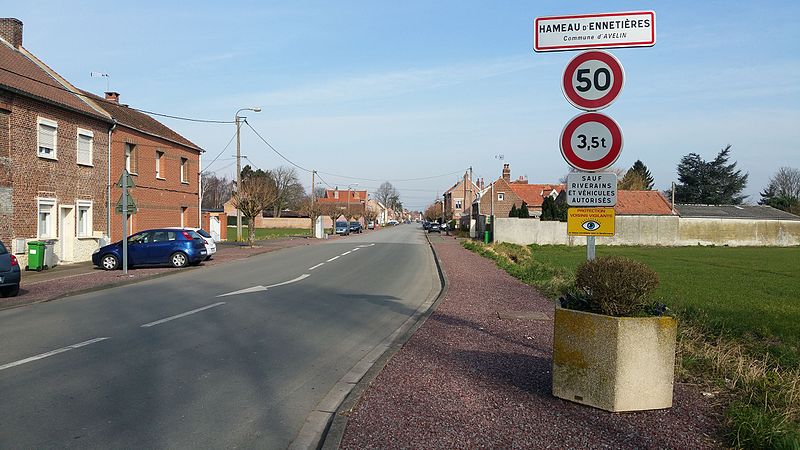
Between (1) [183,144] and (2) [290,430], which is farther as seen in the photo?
(1) [183,144]

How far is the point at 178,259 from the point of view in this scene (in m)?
22.1

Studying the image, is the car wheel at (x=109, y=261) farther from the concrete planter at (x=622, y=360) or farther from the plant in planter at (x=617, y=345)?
the concrete planter at (x=622, y=360)

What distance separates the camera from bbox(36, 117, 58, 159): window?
71.2 feet

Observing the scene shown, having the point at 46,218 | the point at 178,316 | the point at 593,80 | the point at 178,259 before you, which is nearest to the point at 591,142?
the point at 593,80

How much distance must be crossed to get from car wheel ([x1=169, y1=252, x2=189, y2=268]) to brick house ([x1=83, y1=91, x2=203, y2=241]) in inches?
237

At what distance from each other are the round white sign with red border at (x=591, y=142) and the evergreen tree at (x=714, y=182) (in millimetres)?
79295

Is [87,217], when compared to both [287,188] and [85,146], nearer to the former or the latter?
[85,146]

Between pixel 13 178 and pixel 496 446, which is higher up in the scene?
pixel 13 178

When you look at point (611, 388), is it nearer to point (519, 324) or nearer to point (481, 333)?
point (481, 333)

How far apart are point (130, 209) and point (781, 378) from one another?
60.4 feet

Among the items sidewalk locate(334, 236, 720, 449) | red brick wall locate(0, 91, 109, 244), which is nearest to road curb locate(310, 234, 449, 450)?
sidewalk locate(334, 236, 720, 449)

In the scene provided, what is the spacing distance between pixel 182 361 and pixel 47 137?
18.5 meters

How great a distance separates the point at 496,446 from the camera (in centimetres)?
440

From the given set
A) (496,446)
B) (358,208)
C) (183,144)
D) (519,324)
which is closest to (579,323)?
(496,446)
